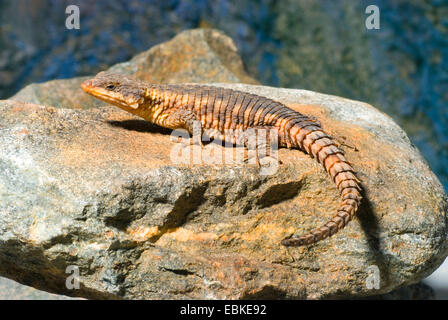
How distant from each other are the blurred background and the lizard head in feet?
11.5

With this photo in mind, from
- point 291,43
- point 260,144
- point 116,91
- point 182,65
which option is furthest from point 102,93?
point 291,43

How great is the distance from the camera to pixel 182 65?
9.18m

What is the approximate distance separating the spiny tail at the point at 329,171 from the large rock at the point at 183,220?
0.15m

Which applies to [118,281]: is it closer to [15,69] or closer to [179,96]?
[179,96]

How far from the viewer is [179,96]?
5895mm

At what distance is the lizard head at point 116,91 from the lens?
5691 mm

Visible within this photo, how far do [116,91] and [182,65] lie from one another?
11.8 feet

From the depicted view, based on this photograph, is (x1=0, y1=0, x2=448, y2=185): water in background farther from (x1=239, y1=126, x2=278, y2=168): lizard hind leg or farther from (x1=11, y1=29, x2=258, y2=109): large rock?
(x1=239, y1=126, x2=278, y2=168): lizard hind leg

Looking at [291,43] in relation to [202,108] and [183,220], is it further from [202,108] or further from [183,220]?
[183,220]

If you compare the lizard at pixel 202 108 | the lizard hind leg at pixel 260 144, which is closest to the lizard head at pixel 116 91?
the lizard at pixel 202 108

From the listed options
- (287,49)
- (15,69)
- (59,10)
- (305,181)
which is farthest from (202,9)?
(305,181)

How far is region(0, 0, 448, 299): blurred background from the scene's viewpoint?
8820 millimetres

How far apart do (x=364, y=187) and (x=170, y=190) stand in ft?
6.31

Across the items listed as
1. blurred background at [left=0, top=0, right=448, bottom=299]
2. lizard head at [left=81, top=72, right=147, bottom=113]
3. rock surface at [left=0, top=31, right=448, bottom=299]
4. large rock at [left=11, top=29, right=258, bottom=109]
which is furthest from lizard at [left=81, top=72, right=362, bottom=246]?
blurred background at [left=0, top=0, right=448, bottom=299]
